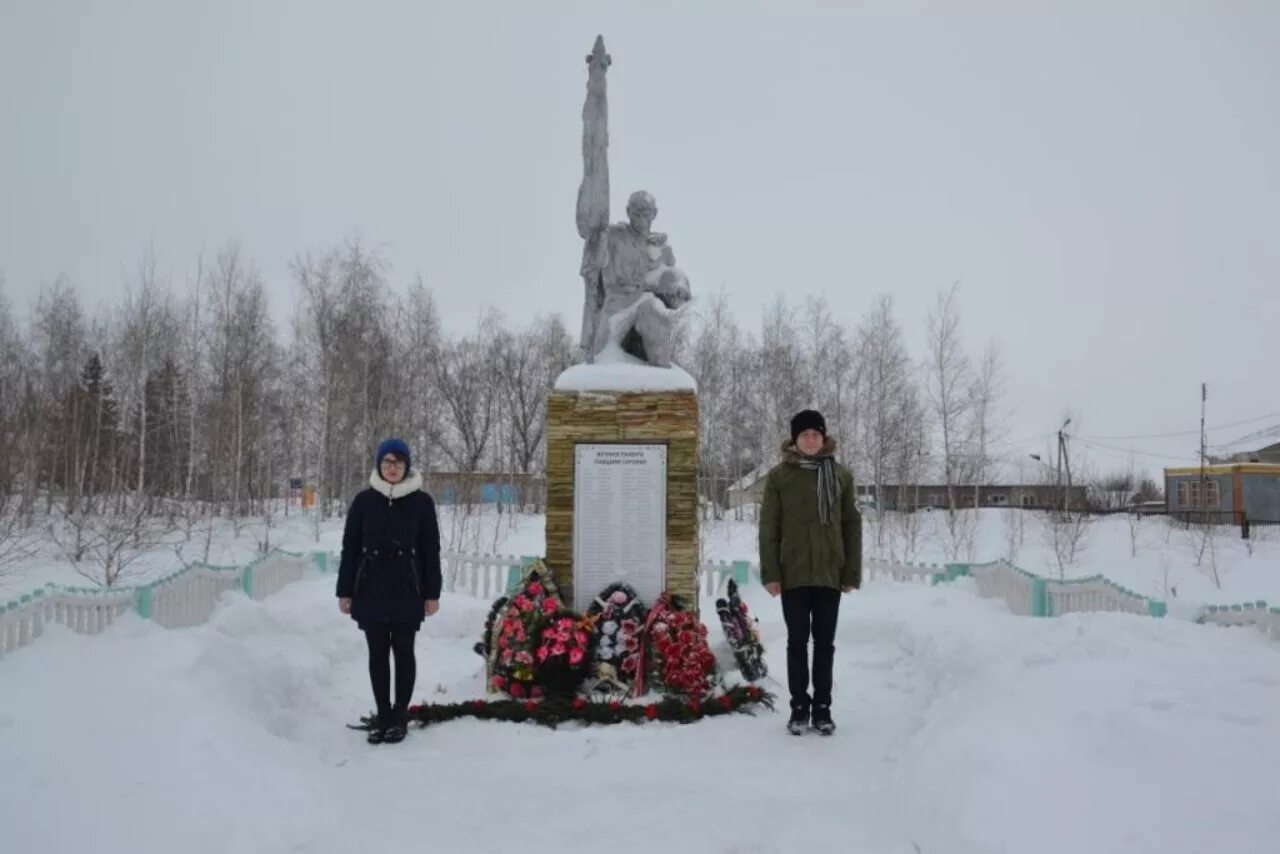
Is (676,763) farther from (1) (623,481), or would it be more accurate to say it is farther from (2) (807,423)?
(1) (623,481)

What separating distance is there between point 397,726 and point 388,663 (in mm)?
320

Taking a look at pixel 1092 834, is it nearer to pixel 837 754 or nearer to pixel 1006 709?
pixel 1006 709

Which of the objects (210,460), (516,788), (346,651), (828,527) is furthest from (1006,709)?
(210,460)

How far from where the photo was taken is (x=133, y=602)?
19.4ft

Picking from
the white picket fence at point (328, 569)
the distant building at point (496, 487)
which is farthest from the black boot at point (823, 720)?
the distant building at point (496, 487)

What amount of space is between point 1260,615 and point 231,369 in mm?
21515

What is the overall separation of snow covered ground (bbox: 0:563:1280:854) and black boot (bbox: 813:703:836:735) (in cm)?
10

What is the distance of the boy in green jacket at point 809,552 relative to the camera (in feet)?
13.9

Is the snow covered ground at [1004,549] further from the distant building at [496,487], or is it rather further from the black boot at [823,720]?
the black boot at [823,720]

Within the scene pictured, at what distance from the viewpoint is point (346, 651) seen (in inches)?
247

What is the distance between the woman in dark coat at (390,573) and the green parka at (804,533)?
179 centimetres

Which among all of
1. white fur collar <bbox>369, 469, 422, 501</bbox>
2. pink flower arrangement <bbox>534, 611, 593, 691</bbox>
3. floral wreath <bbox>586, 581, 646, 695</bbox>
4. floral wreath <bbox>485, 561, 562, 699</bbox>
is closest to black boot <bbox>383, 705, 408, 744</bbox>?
floral wreath <bbox>485, 561, 562, 699</bbox>

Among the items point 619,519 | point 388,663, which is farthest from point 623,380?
point 388,663

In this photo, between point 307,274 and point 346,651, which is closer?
point 346,651
